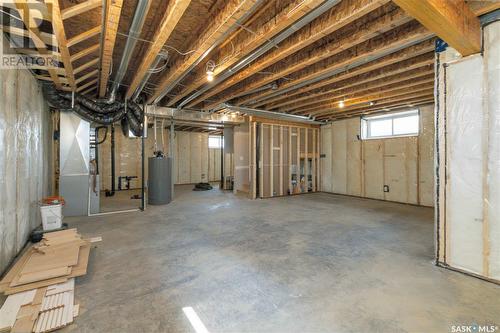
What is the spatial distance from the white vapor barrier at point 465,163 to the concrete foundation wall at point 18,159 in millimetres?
4540

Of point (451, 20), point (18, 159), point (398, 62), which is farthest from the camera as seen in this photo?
point (398, 62)

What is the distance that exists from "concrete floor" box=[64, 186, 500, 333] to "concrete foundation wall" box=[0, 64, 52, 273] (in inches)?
31.8

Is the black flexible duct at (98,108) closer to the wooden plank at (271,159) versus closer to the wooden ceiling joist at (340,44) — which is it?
the wooden ceiling joist at (340,44)

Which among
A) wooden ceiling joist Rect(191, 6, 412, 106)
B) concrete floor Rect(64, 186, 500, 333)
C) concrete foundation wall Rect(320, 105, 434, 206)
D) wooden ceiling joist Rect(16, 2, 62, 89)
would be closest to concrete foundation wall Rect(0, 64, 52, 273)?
wooden ceiling joist Rect(16, 2, 62, 89)

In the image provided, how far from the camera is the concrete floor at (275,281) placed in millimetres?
1608

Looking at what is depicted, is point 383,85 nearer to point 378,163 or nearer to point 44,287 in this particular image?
point 378,163

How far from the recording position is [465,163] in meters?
2.28

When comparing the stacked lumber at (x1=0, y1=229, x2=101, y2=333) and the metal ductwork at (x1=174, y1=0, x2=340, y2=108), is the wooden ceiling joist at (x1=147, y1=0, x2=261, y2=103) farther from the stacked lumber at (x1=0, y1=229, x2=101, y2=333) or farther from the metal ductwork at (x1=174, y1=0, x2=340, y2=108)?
the stacked lumber at (x1=0, y1=229, x2=101, y2=333)

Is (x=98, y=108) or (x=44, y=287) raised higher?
(x=98, y=108)

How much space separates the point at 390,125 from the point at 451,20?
5268mm

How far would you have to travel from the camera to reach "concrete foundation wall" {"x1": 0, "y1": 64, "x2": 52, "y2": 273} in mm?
2252

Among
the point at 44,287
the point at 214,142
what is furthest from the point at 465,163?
the point at 214,142

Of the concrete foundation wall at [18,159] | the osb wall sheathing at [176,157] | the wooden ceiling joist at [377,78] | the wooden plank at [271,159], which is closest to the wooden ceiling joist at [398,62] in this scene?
the wooden ceiling joist at [377,78]

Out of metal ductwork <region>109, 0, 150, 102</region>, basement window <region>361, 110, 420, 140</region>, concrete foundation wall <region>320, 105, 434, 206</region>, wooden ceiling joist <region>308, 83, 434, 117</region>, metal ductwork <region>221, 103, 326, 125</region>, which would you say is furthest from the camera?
basement window <region>361, 110, 420, 140</region>
